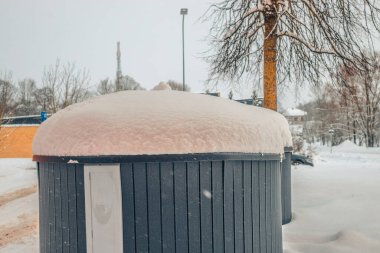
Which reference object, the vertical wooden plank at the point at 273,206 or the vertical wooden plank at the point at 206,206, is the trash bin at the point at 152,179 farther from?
the vertical wooden plank at the point at 273,206

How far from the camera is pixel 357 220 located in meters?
6.52

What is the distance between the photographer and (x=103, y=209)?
10.7 feet

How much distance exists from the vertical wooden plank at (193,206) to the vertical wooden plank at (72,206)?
1.02 m

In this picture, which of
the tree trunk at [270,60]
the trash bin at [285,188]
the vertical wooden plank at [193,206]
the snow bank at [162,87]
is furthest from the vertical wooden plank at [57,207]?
the tree trunk at [270,60]

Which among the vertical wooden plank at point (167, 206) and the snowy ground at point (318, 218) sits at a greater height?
the vertical wooden plank at point (167, 206)

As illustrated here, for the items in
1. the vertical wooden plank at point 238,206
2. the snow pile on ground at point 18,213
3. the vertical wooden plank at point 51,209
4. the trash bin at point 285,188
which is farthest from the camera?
the trash bin at point 285,188

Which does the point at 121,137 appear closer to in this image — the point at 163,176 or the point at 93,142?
the point at 93,142

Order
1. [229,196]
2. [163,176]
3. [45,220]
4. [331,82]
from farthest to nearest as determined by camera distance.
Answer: [331,82] → [45,220] → [229,196] → [163,176]

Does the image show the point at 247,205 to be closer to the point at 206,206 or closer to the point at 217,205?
the point at 217,205

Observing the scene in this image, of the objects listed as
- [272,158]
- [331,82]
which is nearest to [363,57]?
[331,82]

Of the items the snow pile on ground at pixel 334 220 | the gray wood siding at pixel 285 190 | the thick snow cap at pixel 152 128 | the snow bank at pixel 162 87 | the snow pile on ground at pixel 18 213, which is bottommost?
the snow pile on ground at pixel 18 213

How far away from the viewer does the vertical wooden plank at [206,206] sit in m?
3.29

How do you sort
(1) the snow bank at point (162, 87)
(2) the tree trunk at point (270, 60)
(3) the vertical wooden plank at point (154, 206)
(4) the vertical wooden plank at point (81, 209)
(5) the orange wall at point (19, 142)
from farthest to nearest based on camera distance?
(5) the orange wall at point (19, 142), (2) the tree trunk at point (270, 60), (1) the snow bank at point (162, 87), (4) the vertical wooden plank at point (81, 209), (3) the vertical wooden plank at point (154, 206)

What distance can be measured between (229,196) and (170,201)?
55 cm
